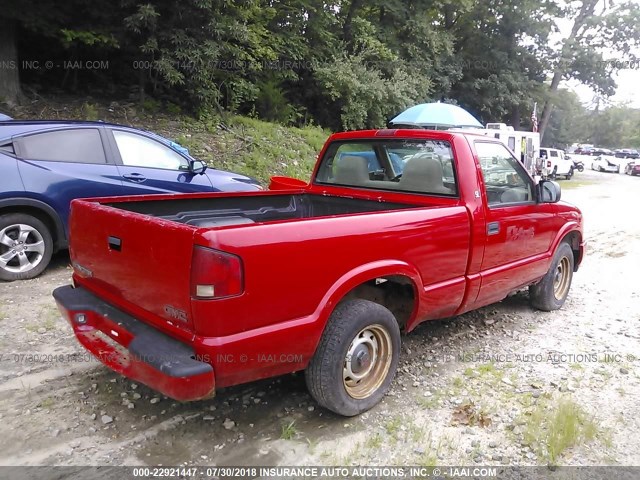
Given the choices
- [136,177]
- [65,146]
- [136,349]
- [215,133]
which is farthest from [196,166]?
[215,133]

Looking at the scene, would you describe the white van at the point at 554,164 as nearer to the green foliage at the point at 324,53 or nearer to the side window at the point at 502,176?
the green foliage at the point at 324,53

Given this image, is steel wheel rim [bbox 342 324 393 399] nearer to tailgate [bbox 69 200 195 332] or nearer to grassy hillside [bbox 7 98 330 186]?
tailgate [bbox 69 200 195 332]

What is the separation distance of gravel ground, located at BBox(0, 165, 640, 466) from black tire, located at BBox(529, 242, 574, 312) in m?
0.52

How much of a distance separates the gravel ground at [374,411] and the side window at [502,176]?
1.27 meters

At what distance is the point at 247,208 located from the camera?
14.1ft

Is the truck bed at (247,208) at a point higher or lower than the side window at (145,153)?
lower

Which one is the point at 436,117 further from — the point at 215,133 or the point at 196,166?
the point at 196,166

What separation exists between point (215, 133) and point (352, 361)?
10.7m

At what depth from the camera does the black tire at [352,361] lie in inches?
111

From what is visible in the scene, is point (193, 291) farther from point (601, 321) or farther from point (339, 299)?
point (601, 321)

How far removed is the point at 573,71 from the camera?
94.2ft

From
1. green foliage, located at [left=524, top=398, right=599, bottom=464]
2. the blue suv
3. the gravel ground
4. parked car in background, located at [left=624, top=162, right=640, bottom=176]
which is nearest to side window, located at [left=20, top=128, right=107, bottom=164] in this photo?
the blue suv

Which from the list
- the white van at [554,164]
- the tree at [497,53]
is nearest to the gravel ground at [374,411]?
the white van at [554,164]

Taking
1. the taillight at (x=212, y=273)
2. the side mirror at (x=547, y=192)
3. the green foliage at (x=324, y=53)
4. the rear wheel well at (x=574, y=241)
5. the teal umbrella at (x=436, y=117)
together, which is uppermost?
the green foliage at (x=324, y=53)
